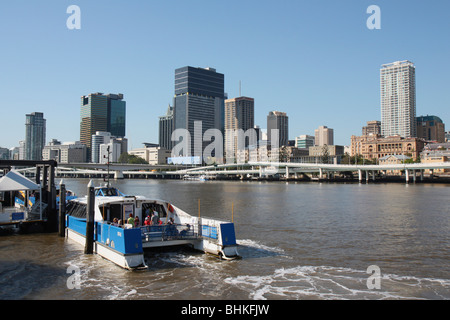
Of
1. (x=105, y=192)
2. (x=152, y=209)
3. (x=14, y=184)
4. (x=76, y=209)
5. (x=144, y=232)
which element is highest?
(x=14, y=184)

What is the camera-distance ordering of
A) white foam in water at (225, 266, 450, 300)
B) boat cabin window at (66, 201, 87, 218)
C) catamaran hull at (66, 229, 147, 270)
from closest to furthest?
white foam in water at (225, 266, 450, 300) → catamaran hull at (66, 229, 147, 270) → boat cabin window at (66, 201, 87, 218)

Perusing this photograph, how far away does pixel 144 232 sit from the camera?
20703mm

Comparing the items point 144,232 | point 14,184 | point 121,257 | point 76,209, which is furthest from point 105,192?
point 121,257

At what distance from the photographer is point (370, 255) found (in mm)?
22562

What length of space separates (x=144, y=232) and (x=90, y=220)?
3418 mm

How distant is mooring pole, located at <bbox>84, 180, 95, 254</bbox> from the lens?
21656 millimetres

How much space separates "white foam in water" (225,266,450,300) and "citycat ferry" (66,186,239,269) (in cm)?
357

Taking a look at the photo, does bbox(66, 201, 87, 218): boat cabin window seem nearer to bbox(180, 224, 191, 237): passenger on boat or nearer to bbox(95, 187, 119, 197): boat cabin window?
bbox(95, 187, 119, 197): boat cabin window

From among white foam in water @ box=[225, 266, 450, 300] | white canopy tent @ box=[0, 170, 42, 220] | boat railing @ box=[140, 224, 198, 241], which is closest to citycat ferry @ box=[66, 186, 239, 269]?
boat railing @ box=[140, 224, 198, 241]

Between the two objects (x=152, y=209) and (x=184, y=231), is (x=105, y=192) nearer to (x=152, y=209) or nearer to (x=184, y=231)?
(x=152, y=209)
